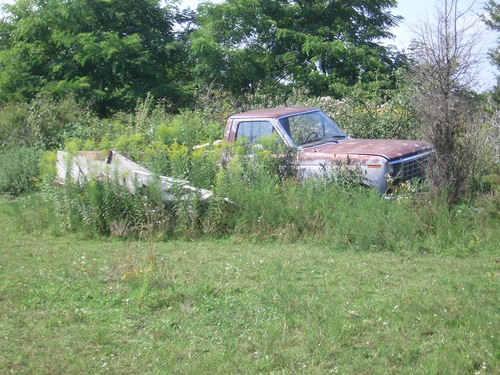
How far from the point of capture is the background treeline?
33.5 ft

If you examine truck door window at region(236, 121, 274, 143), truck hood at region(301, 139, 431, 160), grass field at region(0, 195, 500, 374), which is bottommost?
grass field at region(0, 195, 500, 374)

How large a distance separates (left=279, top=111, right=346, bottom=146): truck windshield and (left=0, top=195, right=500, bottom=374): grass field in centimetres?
338

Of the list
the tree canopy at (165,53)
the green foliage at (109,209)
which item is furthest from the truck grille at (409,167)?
the tree canopy at (165,53)

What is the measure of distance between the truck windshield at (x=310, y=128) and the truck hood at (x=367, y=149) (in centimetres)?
34

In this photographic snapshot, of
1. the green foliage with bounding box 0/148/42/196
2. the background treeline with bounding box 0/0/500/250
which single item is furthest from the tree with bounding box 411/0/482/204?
the green foliage with bounding box 0/148/42/196

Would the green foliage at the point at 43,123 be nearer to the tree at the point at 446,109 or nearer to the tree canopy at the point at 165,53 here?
the tree canopy at the point at 165,53

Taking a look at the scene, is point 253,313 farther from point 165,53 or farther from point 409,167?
point 165,53

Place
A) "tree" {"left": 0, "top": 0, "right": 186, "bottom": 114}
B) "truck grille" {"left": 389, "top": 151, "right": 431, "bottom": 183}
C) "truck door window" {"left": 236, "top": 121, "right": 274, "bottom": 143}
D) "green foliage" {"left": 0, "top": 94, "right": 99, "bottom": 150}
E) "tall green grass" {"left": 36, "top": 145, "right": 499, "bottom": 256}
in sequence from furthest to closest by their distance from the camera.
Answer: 1. "tree" {"left": 0, "top": 0, "right": 186, "bottom": 114}
2. "green foliage" {"left": 0, "top": 94, "right": 99, "bottom": 150}
3. "truck door window" {"left": 236, "top": 121, "right": 274, "bottom": 143}
4. "truck grille" {"left": 389, "top": 151, "right": 431, "bottom": 183}
5. "tall green grass" {"left": 36, "top": 145, "right": 499, "bottom": 256}

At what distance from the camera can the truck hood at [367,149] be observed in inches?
425

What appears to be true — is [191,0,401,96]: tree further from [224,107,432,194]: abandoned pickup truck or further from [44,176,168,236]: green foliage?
[44,176,168,236]: green foliage

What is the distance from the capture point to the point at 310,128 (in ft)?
41.1

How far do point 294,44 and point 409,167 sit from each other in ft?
57.5

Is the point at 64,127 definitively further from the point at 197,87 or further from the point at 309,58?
the point at 309,58

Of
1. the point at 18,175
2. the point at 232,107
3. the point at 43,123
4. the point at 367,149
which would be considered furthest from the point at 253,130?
the point at 43,123
